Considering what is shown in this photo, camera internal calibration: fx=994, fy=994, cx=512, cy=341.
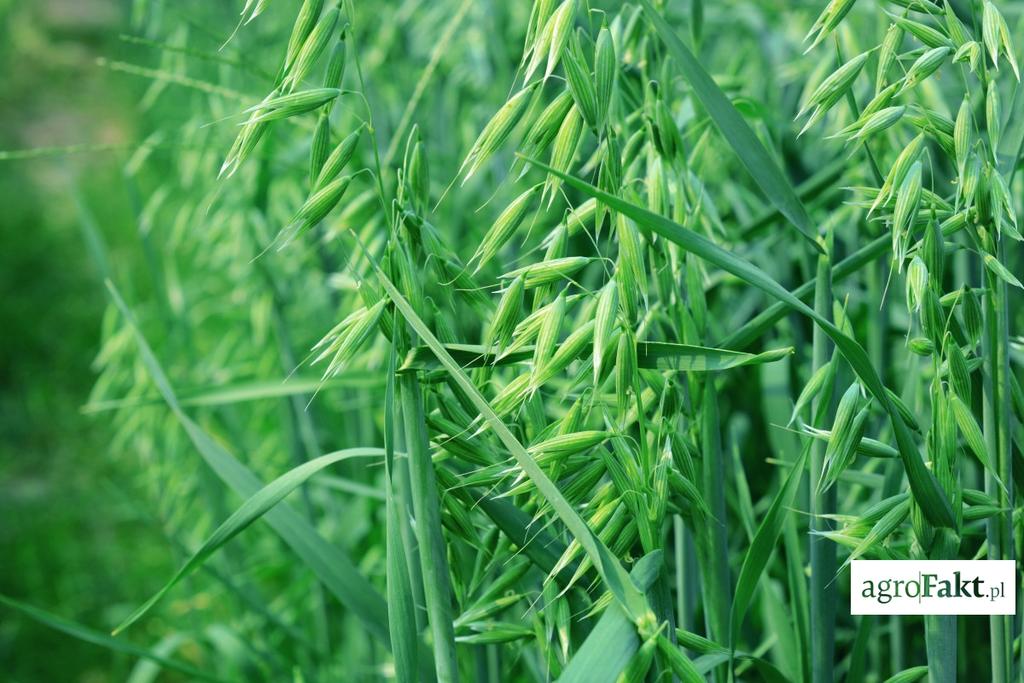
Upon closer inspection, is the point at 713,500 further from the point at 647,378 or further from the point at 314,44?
the point at 314,44

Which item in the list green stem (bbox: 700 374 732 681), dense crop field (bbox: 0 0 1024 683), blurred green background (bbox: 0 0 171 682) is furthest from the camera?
blurred green background (bbox: 0 0 171 682)

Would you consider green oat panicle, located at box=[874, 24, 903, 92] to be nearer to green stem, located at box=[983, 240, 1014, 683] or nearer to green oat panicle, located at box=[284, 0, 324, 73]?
green stem, located at box=[983, 240, 1014, 683]

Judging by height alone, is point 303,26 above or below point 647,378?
above

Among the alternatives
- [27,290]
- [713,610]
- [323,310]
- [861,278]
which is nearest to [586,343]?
[713,610]

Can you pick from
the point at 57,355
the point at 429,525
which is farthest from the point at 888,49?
the point at 57,355

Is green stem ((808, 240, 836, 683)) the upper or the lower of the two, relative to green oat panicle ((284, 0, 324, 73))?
lower

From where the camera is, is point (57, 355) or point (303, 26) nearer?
point (303, 26)

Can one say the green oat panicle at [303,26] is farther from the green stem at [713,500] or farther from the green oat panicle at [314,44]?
the green stem at [713,500]

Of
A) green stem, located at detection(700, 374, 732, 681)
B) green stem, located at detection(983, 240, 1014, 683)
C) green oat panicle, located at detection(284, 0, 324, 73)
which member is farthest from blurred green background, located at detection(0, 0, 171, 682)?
green stem, located at detection(983, 240, 1014, 683)
